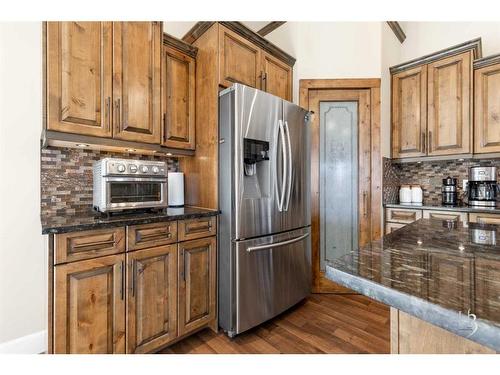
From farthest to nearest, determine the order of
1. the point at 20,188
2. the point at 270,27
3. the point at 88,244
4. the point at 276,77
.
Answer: the point at 270,27, the point at 276,77, the point at 20,188, the point at 88,244

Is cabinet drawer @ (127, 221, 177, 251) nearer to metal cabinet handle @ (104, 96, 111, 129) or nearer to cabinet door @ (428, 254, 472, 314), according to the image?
metal cabinet handle @ (104, 96, 111, 129)

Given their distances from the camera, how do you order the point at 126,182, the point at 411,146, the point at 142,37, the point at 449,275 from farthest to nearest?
the point at 411,146 < the point at 142,37 < the point at 126,182 < the point at 449,275

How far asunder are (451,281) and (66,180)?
2.16 meters

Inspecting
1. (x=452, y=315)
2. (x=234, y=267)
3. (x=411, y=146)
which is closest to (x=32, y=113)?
(x=234, y=267)

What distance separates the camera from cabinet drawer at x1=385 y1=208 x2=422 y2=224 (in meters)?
2.67

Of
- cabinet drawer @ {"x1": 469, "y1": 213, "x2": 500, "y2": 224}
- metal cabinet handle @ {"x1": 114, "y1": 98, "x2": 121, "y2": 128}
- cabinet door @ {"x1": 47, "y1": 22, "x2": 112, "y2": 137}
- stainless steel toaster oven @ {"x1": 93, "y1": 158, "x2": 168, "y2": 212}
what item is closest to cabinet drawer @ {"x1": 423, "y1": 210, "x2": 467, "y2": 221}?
cabinet drawer @ {"x1": 469, "y1": 213, "x2": 500, "y2": 224}

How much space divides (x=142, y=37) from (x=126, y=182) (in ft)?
3.36

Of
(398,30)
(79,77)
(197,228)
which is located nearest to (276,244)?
(197,228)

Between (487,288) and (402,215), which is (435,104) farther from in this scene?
(487,288)

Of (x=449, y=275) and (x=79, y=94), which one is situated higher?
(x=79, y=94)

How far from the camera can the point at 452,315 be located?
480mm

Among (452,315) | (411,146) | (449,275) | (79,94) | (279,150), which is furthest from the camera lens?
(411,146)

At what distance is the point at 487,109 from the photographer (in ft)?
8.36
